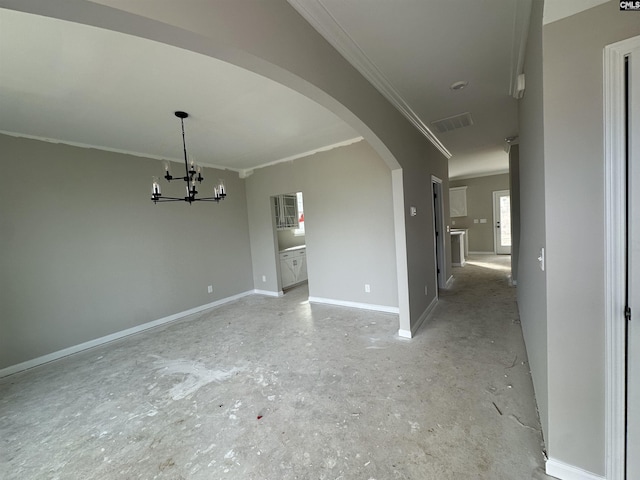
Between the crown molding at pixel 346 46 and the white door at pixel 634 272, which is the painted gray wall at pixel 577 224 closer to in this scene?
the white door at pixel 634 272

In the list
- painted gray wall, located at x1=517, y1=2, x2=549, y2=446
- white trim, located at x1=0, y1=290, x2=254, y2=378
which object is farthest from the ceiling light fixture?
white trim, located at x1=0, y1=290, x2=254, y2=378

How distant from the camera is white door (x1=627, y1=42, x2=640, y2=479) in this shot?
1.08m

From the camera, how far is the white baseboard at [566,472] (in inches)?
50.8

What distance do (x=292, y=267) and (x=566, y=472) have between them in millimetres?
5238

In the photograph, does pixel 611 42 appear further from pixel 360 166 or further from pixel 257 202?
pixel 257 202

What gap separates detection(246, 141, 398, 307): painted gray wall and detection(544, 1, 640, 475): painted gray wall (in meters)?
2.54

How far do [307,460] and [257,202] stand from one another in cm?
459

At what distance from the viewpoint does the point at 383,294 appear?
4.00 metres

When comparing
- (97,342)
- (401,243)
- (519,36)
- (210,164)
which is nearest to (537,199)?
(519,36)

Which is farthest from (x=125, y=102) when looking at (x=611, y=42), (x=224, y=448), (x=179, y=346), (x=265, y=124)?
(x=611, y=42)

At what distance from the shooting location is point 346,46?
1.92 m

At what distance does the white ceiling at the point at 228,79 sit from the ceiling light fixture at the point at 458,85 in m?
0.05

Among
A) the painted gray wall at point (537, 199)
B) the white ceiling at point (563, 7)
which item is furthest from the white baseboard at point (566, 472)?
the white ceiling at point (563, 7)

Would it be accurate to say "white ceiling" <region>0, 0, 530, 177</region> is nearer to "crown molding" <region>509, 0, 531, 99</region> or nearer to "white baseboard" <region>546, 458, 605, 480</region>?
"crown molding" <region>509, 0, 531, 99</region>
